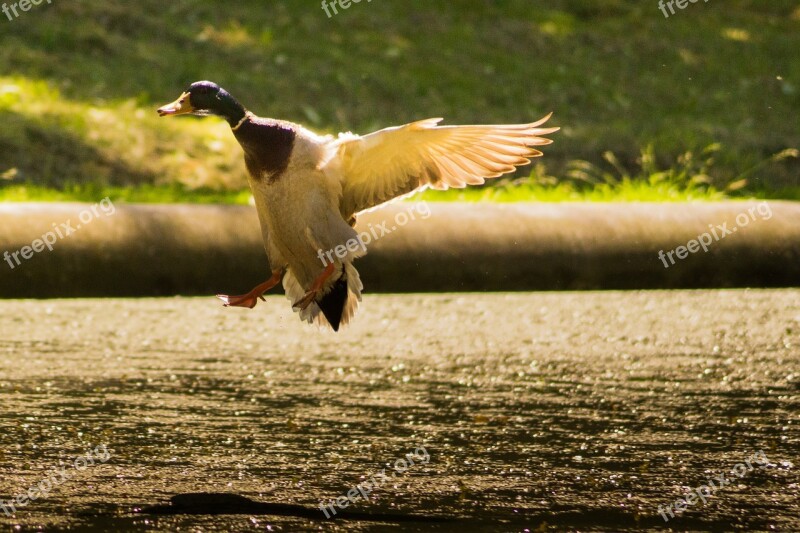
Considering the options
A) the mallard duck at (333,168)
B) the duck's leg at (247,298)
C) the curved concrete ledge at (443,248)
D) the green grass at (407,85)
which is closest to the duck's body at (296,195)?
the mallard duck at (333,168)

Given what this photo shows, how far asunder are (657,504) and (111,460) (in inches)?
57.1

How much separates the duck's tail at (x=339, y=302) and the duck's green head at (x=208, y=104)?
69 centimetres

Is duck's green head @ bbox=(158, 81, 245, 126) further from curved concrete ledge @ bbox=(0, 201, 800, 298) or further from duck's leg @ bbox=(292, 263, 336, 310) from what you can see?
curved concrete ledge @ bbox=(0, 201, 800, 298)

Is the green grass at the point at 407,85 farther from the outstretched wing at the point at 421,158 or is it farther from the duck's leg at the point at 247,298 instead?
the outstretched wing at the point at 421,158

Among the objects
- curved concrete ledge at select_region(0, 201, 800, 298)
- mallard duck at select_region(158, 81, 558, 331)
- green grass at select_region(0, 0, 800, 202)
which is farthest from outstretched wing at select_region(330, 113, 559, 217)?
green grass at select_region(0, 0, 800, 202)

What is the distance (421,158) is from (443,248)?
4.32 feet

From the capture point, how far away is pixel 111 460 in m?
3.70

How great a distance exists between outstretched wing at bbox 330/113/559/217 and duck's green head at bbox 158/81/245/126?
36cm

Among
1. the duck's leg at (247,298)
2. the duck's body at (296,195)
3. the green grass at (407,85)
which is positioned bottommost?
the duck's leg at (247,298)

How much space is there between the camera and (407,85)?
11.0 metres

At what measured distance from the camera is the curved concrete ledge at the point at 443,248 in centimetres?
545

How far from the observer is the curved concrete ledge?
215 inches

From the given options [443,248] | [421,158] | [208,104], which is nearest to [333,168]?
[421,158]

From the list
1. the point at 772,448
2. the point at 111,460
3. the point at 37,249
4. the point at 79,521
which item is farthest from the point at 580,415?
the point at 37,249
